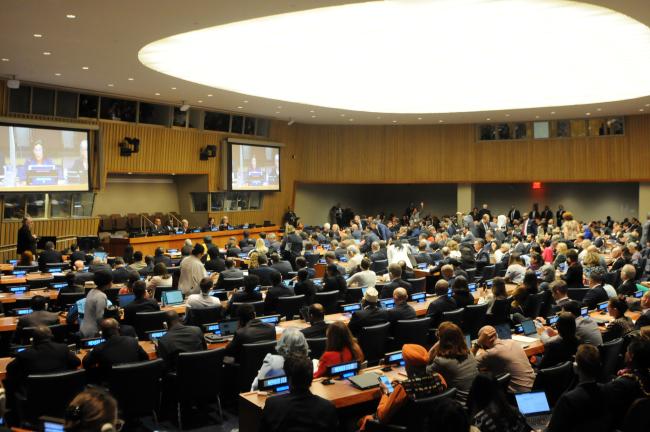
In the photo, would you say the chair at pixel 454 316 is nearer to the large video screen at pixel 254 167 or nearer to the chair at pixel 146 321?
the chair at pixel 146 321

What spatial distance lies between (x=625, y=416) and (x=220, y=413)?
12.8ft

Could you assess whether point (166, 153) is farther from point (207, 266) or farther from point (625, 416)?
point (625, 416)

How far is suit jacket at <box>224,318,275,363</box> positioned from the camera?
6.25m

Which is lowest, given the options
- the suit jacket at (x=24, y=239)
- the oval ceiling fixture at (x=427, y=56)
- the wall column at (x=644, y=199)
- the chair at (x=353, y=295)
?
the chair at (x=353, y=295)

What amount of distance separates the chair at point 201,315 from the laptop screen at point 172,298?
90cm

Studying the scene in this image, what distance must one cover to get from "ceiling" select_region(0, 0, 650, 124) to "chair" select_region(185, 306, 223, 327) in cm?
444

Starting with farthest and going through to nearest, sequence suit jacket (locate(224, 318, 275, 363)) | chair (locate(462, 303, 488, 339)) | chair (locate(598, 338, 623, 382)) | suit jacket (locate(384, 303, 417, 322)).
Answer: chair (locate(462, 303, 488, 339)) < suit jacket (locate(384, 303, 417, 322)) < suit jacket (locate(224, 318, 275, 363)) < chair (locate(598, 338, 623, 382))

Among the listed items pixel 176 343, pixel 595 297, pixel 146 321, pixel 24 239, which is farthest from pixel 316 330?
pixel 24 239

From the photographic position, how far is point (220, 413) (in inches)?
251

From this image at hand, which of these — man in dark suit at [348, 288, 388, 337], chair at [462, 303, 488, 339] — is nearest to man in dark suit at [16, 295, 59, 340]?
man in dark suit at [348, 288, 388, 337]

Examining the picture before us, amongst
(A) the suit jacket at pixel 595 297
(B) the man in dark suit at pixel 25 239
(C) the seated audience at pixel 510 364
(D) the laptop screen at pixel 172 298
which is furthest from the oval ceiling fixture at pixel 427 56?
(C) the seated audience at pixel 510 364

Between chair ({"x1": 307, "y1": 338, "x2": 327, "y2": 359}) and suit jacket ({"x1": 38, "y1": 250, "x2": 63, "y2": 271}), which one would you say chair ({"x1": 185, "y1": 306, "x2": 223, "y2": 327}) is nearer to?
chair ({"x1": 307, "y1": 338, "x2": 327, "y2": 359})

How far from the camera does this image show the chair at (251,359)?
6094 millimetres

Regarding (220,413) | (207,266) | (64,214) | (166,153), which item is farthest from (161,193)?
(220,413)
